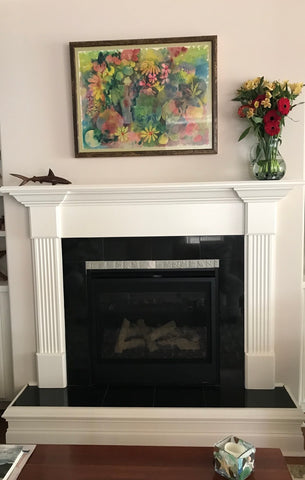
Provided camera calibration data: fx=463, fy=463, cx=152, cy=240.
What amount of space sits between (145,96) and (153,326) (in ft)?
4.35

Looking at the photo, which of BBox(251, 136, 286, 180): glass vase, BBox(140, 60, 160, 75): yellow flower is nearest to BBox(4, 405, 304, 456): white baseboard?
BBox(251, 136, 286, 180): glass vase

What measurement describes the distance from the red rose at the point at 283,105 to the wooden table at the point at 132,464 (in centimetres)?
158

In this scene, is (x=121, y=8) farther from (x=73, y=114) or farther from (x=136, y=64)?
(x=73, y=114)

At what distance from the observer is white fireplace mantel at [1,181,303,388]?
2.52 m

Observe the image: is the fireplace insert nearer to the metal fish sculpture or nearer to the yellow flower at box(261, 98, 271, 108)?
the metal fish sculpture

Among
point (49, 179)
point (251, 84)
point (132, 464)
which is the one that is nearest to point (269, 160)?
point (251, 84)

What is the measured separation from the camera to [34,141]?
8.63 ft

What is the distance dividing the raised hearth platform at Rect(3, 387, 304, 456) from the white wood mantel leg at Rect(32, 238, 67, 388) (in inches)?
9.7

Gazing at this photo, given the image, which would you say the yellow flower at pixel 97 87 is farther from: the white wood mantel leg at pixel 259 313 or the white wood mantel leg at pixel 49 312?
the white wood mantel leg at pixel 259 313

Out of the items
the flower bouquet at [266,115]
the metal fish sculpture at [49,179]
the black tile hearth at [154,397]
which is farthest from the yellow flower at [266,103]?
the black tile hearth at [154,397]

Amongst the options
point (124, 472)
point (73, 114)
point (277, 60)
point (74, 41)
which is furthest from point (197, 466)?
point (74, 41)

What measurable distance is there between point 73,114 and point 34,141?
27 centimetres

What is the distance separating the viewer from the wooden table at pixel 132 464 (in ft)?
5.45

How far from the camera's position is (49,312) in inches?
106
